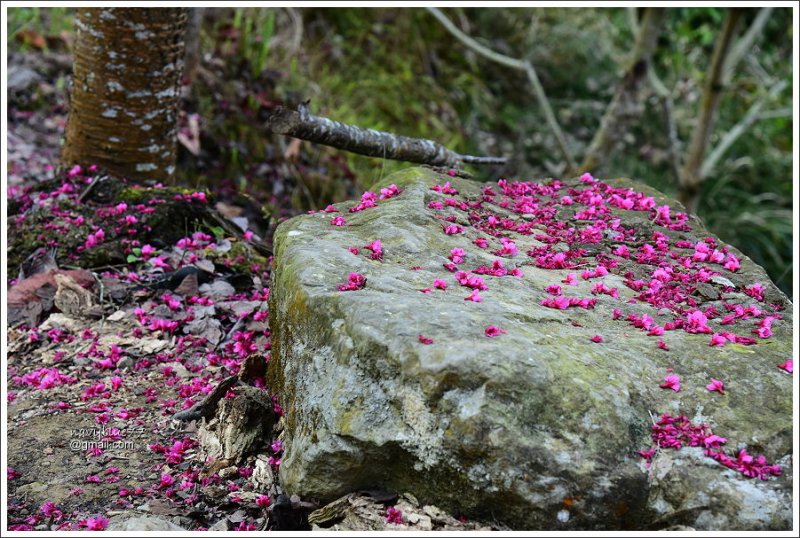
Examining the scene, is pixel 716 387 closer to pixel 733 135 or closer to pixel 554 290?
pixel 554 290

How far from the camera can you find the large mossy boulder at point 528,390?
217cm

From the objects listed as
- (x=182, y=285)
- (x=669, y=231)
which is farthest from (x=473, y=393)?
(x=182, y=285)

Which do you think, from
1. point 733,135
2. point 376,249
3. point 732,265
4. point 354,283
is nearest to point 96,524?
point 354,283

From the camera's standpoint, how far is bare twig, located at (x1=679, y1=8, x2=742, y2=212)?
7.90 meters

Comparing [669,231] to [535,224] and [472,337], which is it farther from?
[472,337]

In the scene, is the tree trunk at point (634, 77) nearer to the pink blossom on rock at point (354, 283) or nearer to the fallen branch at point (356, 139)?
the fallen branch at point (356, 139)

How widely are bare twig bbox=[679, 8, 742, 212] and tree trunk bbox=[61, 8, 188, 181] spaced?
609 cm

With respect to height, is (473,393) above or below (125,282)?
above

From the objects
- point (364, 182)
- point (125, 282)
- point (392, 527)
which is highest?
point (392, 527)

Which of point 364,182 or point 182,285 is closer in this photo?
point 182,285

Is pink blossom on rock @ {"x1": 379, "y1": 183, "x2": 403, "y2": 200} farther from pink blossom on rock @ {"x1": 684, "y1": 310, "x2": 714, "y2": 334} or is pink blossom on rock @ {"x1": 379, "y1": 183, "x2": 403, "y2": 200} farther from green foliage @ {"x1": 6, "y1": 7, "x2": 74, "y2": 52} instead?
green foliage @ {"x1": 6, "y1": 7, "x2": 74, "y2": 52}

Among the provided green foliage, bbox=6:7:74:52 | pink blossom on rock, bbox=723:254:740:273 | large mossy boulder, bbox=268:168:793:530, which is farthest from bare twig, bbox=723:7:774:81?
green foliage, bbox=6:7:74:52

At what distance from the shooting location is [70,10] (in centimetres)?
862

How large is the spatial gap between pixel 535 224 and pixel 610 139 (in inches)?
185
